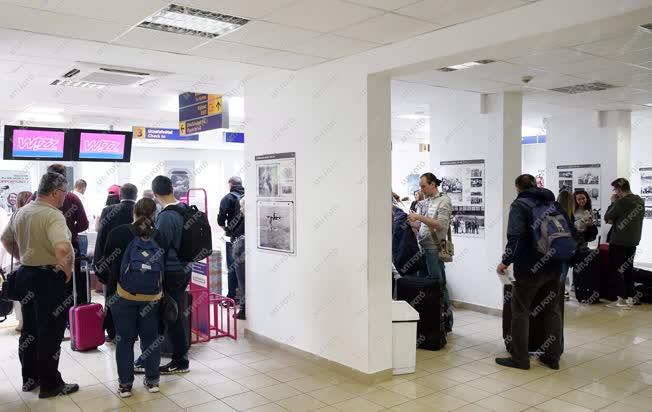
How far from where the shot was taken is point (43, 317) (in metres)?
4.19

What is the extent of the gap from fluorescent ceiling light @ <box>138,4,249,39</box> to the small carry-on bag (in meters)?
2.77

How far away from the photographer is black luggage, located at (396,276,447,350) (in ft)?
17.8

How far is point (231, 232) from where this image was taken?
23.4ft

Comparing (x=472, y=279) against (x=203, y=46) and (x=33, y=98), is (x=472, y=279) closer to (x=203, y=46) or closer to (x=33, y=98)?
(x=203, y=46)

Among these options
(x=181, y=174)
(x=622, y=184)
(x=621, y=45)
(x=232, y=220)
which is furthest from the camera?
(x=181, y=174)

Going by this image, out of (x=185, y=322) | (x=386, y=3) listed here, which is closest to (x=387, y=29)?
(x=386, y=3)

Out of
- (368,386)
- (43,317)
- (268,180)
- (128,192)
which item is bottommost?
(368,386)

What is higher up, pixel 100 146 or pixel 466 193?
pixel 100 146

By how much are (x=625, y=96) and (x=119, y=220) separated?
649 cm

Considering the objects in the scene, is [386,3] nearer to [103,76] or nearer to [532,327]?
[532,327]

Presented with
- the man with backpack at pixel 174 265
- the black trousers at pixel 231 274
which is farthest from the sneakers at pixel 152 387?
the black trousers at pixel 231 274

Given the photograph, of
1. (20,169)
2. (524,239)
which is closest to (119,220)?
(524,239)

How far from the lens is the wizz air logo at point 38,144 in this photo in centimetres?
749

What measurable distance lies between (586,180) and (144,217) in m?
7.53
